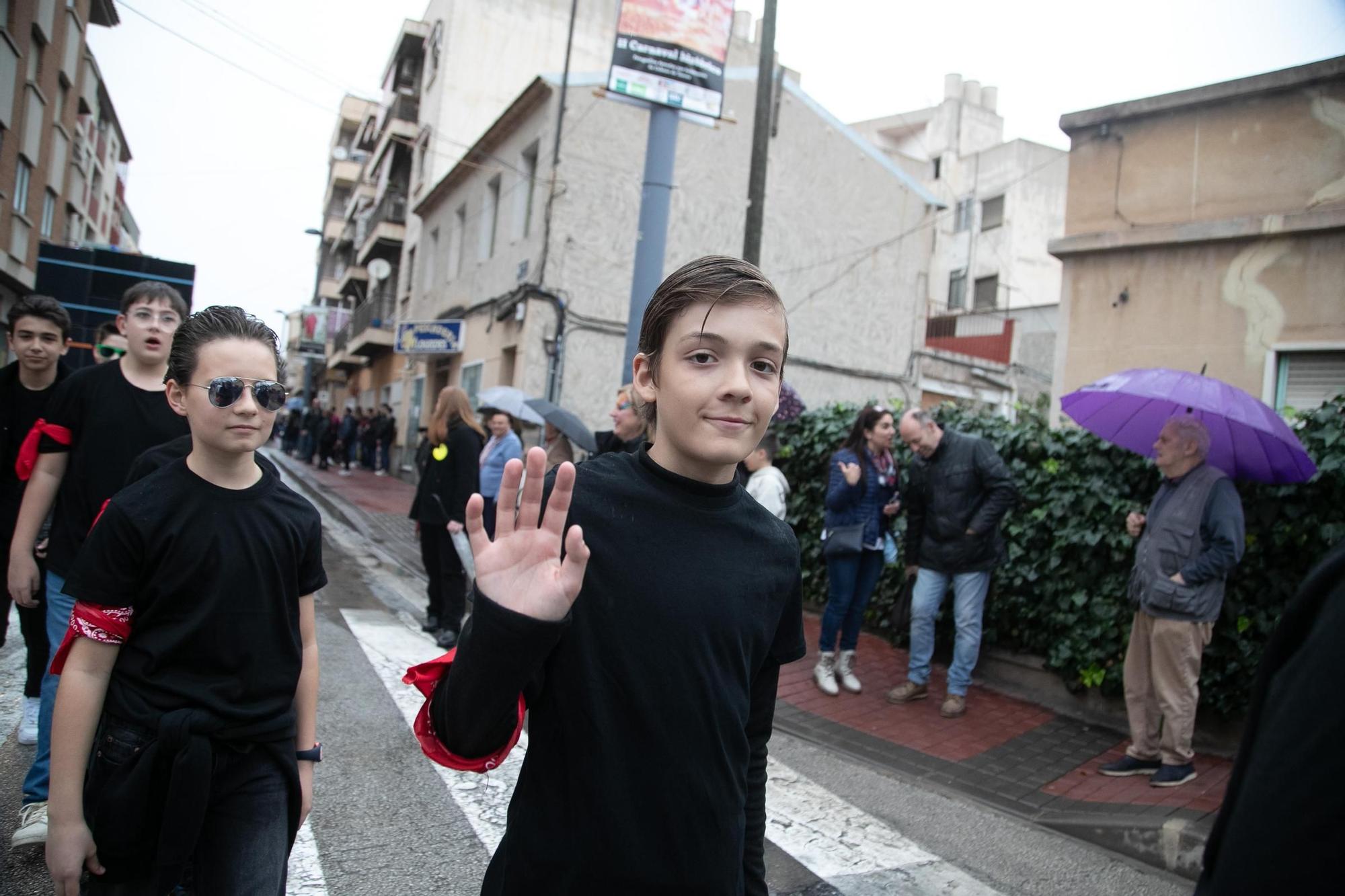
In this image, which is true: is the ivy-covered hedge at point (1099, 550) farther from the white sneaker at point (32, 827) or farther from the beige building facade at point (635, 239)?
the beige building facade at point (635, 239)

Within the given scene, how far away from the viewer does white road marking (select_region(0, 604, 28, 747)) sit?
166 inches

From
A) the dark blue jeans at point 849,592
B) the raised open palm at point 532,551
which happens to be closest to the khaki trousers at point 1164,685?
the dark blue jeans at point 849,592

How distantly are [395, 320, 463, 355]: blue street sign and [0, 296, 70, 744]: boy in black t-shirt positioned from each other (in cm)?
1580

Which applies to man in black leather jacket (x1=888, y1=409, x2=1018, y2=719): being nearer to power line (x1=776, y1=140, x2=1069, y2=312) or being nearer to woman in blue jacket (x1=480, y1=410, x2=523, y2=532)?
woman in blue jacket (x1=480, y1=410, x2=523, y2=532)

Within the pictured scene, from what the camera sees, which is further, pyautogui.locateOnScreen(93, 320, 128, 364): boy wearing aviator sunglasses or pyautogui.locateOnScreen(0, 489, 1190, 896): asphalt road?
pyautogui.locateOnScreen(93, 320, 128, 364): boy wearing aviator sunglasses

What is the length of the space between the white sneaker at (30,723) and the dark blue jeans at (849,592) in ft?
15.2

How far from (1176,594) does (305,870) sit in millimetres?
4379

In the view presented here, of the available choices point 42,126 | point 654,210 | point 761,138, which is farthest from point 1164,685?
point 42,126

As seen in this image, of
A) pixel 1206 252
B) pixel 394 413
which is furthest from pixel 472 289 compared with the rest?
pixel 1206 252

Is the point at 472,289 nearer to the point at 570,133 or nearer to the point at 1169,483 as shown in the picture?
the point at 570,133

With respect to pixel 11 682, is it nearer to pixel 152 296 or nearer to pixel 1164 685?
pixel 152 296

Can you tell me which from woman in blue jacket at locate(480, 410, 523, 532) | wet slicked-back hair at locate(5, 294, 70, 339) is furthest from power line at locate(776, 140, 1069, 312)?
wet slicked-back hair at locate(5, 294, 70, 339)

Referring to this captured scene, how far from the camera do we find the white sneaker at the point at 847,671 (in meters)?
6.43

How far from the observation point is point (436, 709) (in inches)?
53.0
